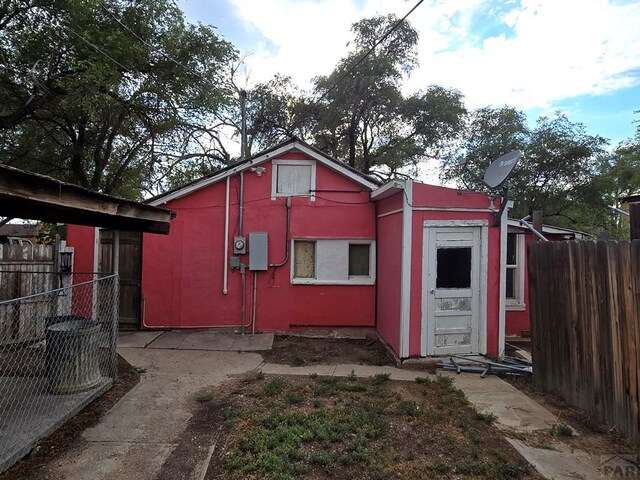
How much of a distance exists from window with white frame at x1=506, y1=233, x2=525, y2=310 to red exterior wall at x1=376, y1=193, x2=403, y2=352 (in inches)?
115

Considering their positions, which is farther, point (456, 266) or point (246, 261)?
point (246, 261)

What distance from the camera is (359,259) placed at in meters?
8.40

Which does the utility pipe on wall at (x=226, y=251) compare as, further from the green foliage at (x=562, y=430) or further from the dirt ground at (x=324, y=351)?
the green foliage at (x=562, y=430)

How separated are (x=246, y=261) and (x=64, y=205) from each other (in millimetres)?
5020

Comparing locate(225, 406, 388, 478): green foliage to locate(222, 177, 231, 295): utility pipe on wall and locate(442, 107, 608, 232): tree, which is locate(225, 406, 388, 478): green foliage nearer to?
locate(222, 177, 231, 295): utility pipe on wall

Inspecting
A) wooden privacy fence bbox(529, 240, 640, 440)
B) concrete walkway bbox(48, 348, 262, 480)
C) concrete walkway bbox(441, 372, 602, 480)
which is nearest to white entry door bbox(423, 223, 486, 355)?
concrete walkway bbox(441, 372, 602, 480)

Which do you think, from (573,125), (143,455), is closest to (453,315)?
(143,455)

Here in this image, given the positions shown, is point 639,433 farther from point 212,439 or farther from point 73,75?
point 73,75

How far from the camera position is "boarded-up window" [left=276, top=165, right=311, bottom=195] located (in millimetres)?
8305

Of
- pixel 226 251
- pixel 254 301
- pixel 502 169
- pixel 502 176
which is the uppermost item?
pixel 502 169

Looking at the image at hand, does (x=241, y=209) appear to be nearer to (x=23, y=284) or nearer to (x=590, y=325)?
(x=23, y=284)

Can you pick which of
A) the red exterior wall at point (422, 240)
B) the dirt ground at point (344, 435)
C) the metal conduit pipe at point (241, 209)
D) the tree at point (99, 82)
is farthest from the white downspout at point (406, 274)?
the tree at point (99, 82)

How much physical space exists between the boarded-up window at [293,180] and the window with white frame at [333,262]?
42.8 inches

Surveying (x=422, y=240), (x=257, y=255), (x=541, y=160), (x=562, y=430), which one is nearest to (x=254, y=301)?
(x=257, y=255)
